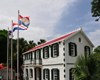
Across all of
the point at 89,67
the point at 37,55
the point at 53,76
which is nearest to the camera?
the point at 89,67

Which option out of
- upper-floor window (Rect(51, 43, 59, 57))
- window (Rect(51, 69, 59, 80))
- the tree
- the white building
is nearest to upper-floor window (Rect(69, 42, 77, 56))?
the white building

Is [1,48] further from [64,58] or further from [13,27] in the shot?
[64,58]

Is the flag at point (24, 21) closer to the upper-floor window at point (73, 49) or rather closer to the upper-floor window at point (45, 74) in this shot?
the upper-floor window at point (73, 49)

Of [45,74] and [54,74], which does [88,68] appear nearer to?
[54,74]

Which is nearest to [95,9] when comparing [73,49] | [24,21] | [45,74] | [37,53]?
[73,49]

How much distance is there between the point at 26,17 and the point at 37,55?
1008 cm

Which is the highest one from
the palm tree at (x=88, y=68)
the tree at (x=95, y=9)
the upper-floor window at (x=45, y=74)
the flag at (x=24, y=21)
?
the tree at (x=95, y=9)

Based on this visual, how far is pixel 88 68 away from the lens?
1119 cm

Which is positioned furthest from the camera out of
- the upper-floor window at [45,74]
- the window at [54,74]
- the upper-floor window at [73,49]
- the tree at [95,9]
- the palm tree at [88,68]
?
the tree at [95,9]

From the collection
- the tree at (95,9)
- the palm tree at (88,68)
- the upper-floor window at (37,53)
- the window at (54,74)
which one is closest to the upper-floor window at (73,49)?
the window at (54,74)

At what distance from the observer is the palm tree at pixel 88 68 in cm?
1095

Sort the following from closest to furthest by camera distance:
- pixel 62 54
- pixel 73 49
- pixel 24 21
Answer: pixel 24 21
pixel 62 54
pixel 73 49

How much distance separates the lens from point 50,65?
20312mm

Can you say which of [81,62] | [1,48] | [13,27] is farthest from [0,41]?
[81,62]
